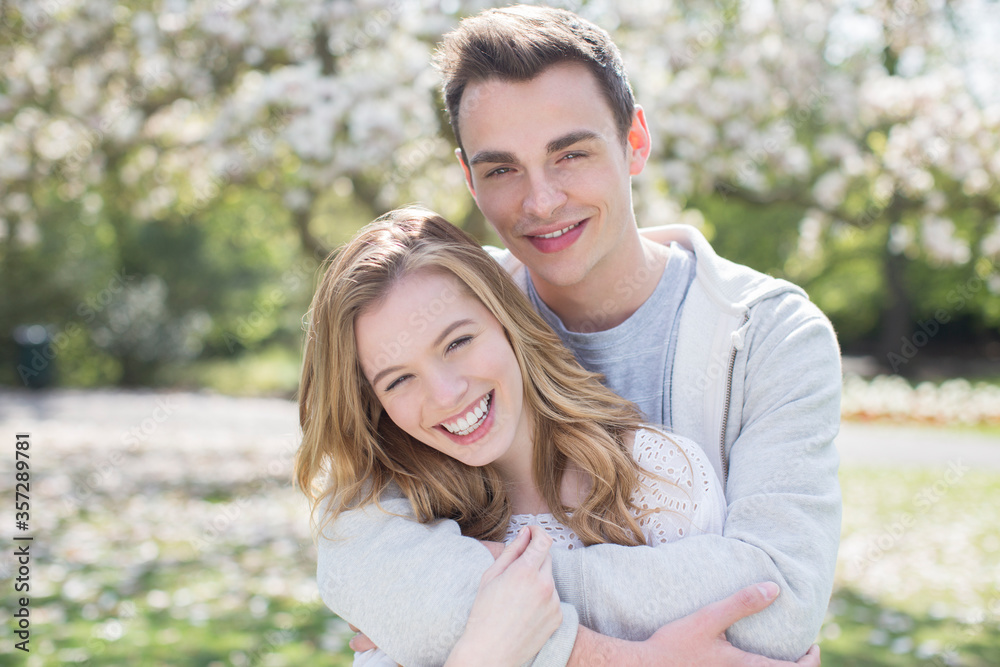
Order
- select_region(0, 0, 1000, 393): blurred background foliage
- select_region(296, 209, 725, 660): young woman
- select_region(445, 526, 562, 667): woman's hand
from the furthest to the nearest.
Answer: select_region(0, 0, 1000, 393): blurred background foliage
select_region(296, 209, 725, 660): young woman
select_region(445, 526, 562, 667): woman's hand

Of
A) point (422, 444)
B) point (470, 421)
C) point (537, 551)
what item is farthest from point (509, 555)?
point (422, 444)

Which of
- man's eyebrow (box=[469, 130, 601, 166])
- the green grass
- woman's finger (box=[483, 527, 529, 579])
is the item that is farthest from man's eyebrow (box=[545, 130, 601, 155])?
the green grass

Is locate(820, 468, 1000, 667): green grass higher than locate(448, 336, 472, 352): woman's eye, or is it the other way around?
locate(448, 336, 472, 352): woman's eye

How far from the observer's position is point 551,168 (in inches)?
95.4

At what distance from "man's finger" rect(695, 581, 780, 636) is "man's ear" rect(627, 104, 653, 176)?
4.73ft

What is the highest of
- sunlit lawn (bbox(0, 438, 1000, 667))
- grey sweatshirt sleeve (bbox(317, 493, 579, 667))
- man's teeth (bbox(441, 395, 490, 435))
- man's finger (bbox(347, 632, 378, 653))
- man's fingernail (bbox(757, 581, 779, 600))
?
man's teeth (bbox(441, 395, 490, 435))

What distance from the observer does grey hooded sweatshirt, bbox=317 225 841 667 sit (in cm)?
189

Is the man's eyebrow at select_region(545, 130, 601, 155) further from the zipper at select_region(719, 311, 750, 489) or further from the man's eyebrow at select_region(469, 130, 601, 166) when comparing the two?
the zipper at select_region(719, 311, 750, 489)

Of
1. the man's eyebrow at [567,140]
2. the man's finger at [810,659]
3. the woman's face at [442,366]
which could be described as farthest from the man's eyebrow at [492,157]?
the man's finger at [810,659]

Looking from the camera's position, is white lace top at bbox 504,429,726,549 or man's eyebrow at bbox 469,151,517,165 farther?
man's eyebrow at bbox 469,151,517,165

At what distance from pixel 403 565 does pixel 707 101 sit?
540 cm

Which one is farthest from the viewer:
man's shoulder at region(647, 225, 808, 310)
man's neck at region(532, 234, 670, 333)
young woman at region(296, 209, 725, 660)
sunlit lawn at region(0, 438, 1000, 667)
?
sunlit lawn at region(0, 438, 1000, 667)

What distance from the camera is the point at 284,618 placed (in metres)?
4.99

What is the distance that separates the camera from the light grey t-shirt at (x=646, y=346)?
8.07 ft
